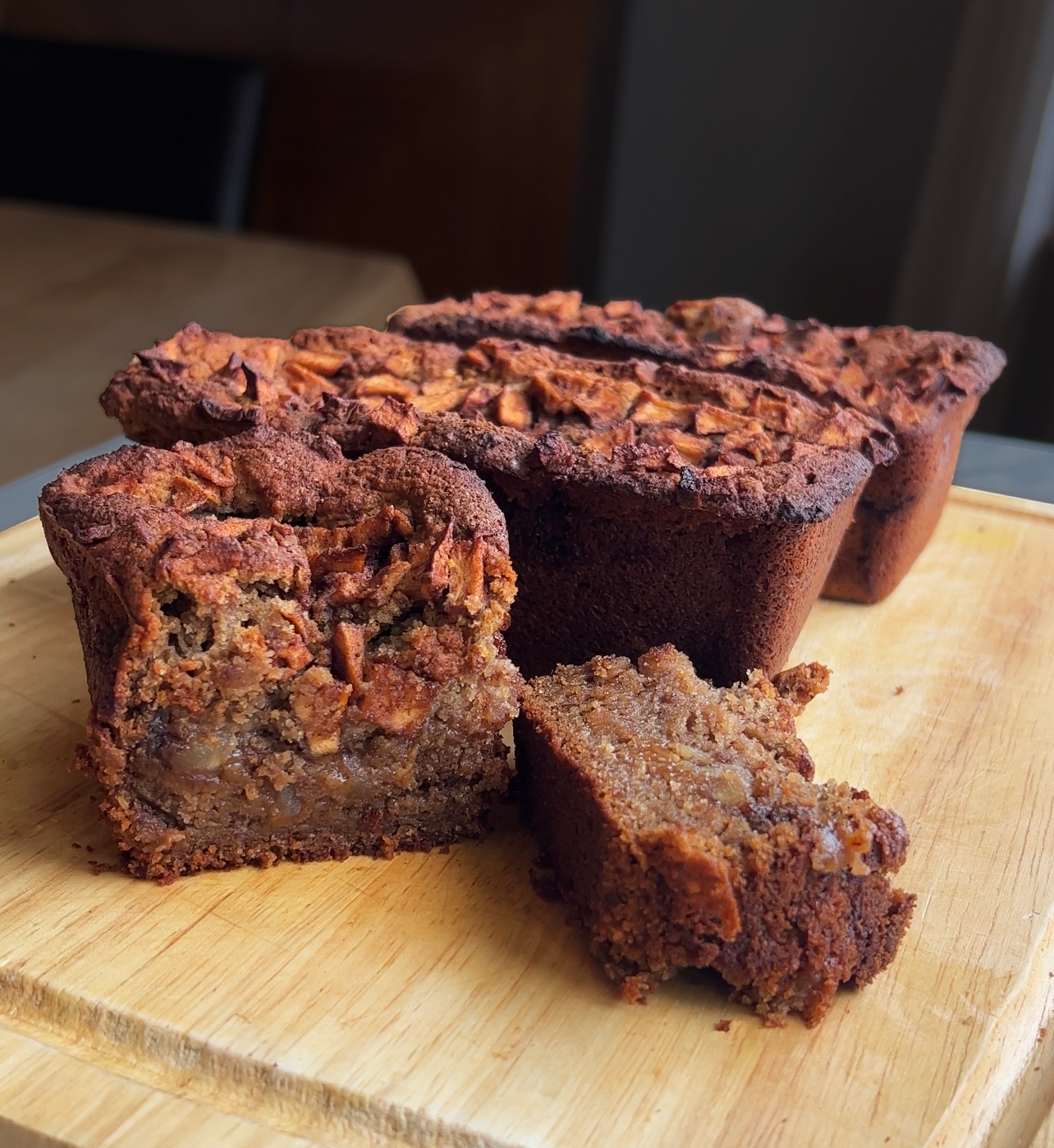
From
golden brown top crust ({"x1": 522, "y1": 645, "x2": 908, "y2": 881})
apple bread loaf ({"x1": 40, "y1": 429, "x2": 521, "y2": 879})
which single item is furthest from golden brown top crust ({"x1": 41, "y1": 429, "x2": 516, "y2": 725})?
golden brown top crust ({"x1": 522, "y1": 645, "x2": 908, "y2": 881})

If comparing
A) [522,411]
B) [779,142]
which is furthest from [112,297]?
[522,411]

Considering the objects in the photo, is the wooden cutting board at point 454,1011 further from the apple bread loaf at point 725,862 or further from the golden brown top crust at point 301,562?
the golden brown top crust at point 301,562

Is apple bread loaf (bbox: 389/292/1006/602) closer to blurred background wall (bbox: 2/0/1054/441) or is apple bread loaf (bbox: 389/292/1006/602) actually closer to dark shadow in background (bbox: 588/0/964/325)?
blurred background wall (bbox: 2/0/1054/441)

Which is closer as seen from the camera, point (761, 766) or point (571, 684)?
point (761, 766)

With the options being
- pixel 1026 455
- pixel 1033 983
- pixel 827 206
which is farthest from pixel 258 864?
pixel 827 206

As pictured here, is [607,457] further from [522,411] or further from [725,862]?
[725,862]

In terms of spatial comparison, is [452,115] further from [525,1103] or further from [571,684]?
[525,1103]

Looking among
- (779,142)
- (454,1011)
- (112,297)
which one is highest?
(779,142)
